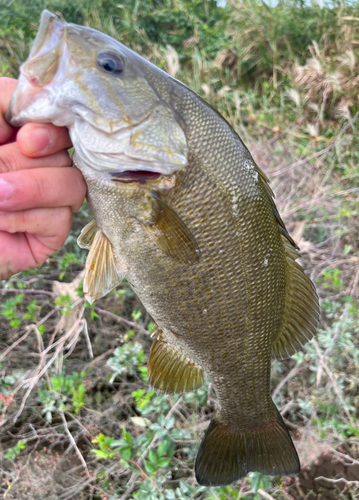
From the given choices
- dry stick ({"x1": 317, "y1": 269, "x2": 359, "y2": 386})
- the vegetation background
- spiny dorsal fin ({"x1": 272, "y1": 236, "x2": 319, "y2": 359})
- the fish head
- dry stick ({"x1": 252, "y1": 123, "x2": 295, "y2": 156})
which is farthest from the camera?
dry stick ({"x1": 252, "y1": 123, "x2": 295, "y2": 156})

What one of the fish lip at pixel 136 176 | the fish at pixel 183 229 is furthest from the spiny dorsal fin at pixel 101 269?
the fish lip at pixel 136 176

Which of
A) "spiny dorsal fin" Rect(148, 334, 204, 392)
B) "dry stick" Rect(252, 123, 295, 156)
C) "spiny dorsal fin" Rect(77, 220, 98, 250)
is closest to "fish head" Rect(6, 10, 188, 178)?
"spiny dorsal fin" Rect(77, 220, 98, 250)

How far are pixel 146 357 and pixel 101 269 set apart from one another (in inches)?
44.1

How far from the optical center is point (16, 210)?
0.91m

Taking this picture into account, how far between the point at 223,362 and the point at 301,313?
37 centimetres

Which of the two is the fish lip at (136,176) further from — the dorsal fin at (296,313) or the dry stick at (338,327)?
the dry stick at (338,327)

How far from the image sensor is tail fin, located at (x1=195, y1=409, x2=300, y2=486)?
1171 mm

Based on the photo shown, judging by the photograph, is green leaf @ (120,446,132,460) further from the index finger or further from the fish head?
the index finger

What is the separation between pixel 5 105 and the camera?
878 mm

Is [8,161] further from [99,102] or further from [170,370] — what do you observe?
[170,370]

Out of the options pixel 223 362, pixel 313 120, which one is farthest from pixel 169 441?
pixel 313 120

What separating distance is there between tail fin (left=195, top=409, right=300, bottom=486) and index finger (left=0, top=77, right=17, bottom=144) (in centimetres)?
129

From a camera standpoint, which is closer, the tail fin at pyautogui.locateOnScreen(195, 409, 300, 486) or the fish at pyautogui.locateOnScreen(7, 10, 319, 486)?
the fish at pyautogui.locateOnScreen(7, 10, 319, 486)

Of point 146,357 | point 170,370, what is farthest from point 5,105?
point 146,357
